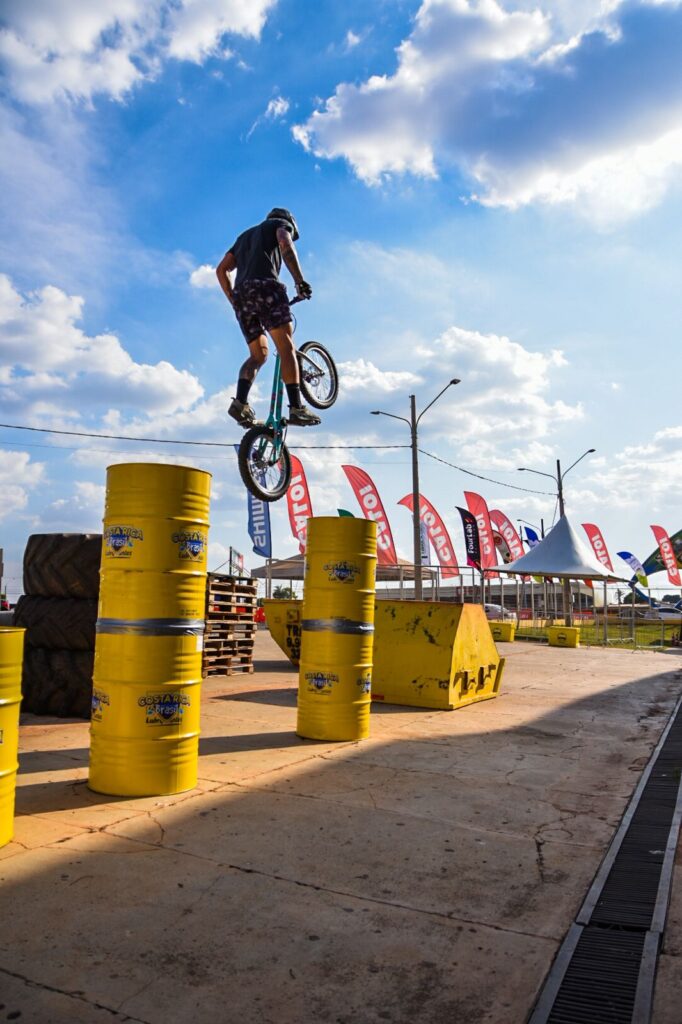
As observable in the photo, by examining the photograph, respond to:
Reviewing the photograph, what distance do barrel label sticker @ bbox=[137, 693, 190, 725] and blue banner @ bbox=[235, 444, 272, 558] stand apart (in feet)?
80.6

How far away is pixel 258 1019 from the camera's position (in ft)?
8.15

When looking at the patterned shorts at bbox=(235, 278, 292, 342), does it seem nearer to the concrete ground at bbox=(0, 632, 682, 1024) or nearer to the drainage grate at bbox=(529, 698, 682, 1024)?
the concrete ground at bbox=(0, 632, 682, 1024)

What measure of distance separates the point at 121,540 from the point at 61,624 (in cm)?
318

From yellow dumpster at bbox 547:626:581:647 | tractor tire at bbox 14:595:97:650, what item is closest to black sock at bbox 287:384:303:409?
tractor tire at bbox 14:595:97:650

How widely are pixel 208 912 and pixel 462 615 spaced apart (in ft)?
22.9

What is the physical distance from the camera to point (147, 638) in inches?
201

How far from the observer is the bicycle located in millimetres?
8820

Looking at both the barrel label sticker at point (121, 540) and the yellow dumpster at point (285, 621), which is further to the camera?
the yellow dumpster at point (285, 621)

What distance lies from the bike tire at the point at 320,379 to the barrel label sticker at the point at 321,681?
12.6 ft

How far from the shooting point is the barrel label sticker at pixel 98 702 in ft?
16.9

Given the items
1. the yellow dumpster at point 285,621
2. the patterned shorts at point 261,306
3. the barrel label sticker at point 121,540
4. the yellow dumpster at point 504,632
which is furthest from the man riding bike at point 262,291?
the yellow dumpster at point 504,632

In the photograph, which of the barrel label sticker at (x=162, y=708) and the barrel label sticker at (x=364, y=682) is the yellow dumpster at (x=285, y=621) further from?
the barrel label sticker at (x=162, y=708)

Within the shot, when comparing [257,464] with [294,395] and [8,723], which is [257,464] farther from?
[8,723]

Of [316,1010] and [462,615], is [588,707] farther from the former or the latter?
[316,1010]
